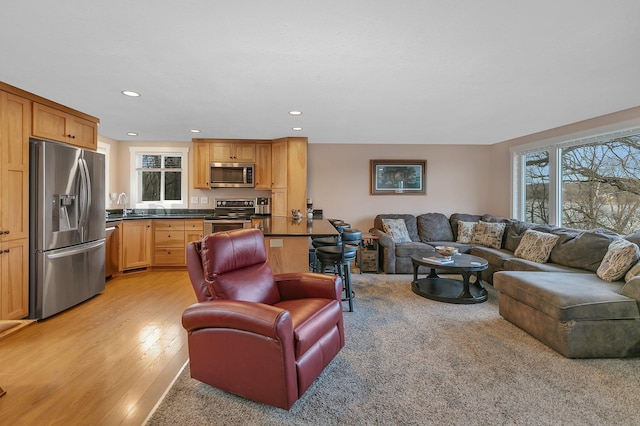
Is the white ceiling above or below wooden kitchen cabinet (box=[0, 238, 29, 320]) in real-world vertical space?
above

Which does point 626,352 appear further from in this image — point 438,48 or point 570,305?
point 438,48

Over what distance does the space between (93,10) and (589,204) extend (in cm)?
546

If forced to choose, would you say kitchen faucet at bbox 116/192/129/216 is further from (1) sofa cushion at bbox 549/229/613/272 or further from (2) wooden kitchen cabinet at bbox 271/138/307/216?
(1) sofa cushion at bbox 549/229/613/272

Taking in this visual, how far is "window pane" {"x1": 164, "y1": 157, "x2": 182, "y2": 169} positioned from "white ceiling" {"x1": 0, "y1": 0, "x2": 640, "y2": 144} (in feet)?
5.85

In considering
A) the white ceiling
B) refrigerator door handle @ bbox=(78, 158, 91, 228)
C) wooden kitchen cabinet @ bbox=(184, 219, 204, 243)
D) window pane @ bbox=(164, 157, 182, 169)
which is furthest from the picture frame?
refrigerator door handle @ bbox=(78, 158, 91, 228)

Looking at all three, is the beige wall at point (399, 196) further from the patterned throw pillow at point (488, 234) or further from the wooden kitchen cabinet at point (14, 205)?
the wooden kitchen cabinet at point (14, 205)

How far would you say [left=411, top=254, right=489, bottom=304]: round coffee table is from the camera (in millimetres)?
3400

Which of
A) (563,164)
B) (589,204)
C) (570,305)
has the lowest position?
(570,305)

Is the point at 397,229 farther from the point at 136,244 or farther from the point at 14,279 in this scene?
the point at 14,279

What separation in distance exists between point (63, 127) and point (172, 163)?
2.22m

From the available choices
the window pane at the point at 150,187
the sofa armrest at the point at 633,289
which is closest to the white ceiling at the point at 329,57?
the sofa armrest at the point at 633,289

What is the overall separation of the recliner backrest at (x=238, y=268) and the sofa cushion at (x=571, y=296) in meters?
2.17

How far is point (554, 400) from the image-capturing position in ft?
5.92

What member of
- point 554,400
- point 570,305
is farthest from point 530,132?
point 554,400
